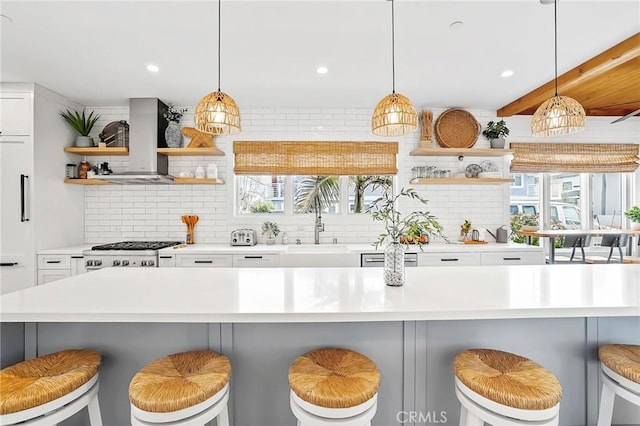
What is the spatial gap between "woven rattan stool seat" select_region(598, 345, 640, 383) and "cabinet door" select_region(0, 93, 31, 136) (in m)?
5.04

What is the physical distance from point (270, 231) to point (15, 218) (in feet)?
8.90

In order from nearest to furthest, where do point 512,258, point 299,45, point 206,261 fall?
point 299,45 < point 206,261 < point 512,258

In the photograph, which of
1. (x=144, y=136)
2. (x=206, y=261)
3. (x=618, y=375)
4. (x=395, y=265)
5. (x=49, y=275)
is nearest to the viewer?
(x=618, y=375)

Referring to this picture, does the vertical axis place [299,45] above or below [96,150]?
above

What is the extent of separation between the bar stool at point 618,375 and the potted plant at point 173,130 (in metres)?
4.28

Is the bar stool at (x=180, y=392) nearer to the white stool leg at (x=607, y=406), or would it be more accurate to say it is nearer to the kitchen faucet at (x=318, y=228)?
the white stool leg at (x=607, y=406)

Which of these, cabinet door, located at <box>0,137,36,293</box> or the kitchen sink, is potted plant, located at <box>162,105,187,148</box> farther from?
the kitchen sink

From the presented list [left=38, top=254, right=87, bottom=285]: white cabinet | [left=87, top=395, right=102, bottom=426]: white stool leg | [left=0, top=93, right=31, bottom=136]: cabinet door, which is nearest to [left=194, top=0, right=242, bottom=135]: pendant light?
[left=87, top=395, right=102, bottom=426]: white stool leg

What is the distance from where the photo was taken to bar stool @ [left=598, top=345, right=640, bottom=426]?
4.27 feet

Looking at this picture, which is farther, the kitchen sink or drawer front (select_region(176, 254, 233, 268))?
the kitchen sink

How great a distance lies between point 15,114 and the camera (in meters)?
3.30

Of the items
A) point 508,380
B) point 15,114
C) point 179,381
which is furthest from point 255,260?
point 15,114

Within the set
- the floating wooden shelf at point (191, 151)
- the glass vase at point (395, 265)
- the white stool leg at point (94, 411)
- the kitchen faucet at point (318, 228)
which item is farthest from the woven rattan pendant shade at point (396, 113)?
the floating wooden shelf at point (191, 151)

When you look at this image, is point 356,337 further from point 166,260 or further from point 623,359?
point 166,260
